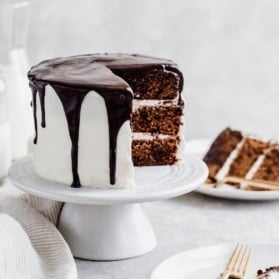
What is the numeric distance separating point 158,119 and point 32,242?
1.32ft

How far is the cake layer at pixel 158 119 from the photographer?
1812 mm

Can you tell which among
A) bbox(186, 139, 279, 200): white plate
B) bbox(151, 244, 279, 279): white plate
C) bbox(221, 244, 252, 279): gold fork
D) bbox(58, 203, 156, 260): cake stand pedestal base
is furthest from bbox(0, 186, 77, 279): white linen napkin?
bbox(186, 139, 279, 200): white plate

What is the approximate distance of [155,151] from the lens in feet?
6.01

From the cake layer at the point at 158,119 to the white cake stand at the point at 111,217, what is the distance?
109 millimetres

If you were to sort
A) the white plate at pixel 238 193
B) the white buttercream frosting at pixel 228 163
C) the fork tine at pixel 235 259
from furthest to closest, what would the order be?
the white buttercream frosting at pixel 228 163
the white plate at pixel 238 193
the fork tine at pixel 235 259

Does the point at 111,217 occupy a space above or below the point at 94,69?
below

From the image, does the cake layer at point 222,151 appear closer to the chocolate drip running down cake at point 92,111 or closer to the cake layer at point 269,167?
the cake layer at point 269,167

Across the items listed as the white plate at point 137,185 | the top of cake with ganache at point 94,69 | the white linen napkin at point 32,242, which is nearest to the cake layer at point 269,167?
the white plate at point 137,185

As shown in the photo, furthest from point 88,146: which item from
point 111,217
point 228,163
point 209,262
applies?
point 228,163

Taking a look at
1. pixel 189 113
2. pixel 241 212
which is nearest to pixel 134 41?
pixel 189 113

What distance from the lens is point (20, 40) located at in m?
2.38

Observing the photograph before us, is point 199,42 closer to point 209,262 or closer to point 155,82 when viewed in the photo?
point 155,82

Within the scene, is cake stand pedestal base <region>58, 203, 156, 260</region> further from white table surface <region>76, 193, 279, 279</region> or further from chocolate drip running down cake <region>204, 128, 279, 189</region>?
chocolate drip running down cake <region>204, 128, 279, 189</region>

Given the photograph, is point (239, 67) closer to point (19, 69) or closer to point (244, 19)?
point (244, 19)
